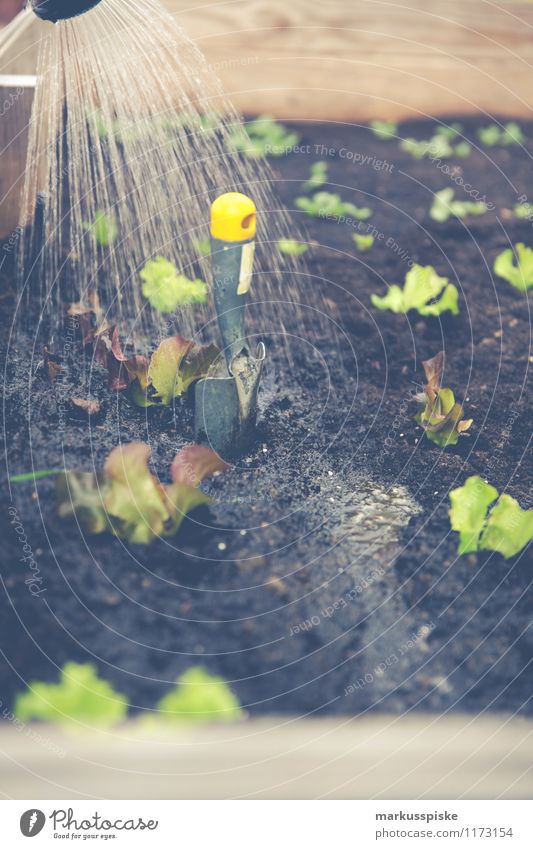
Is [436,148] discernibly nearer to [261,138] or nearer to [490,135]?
[490,135]

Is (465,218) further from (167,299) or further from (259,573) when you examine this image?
(259,573)

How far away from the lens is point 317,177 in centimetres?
224

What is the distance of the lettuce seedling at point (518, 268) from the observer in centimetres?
179

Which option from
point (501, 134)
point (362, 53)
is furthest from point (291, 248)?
point (501, 134)

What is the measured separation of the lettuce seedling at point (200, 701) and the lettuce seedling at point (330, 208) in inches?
56.3

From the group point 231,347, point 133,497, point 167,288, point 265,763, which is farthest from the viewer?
point 167,288

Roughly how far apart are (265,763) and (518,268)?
1.36m

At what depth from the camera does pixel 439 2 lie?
7.91ft

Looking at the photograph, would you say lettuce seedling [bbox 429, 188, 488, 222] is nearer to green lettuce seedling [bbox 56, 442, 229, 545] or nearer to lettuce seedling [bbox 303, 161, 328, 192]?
lettuce seedling [bbox 303, 161, 328, 192]

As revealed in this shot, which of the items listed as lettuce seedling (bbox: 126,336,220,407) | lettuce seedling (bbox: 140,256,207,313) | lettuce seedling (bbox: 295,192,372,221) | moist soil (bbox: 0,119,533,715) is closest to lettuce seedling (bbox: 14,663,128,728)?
moist soil (bbox: 0,119,533,715)

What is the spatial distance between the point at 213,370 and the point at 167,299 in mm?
389

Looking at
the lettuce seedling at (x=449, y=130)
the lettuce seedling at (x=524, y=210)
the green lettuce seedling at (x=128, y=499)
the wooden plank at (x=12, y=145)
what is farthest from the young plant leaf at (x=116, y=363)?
the lettuce seedling at (x=449, y=130)

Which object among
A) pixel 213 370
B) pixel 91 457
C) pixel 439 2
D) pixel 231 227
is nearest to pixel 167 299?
pixel 213 370

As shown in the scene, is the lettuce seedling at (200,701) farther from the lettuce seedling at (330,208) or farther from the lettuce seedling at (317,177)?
the lettuce seedling at (317,177)
